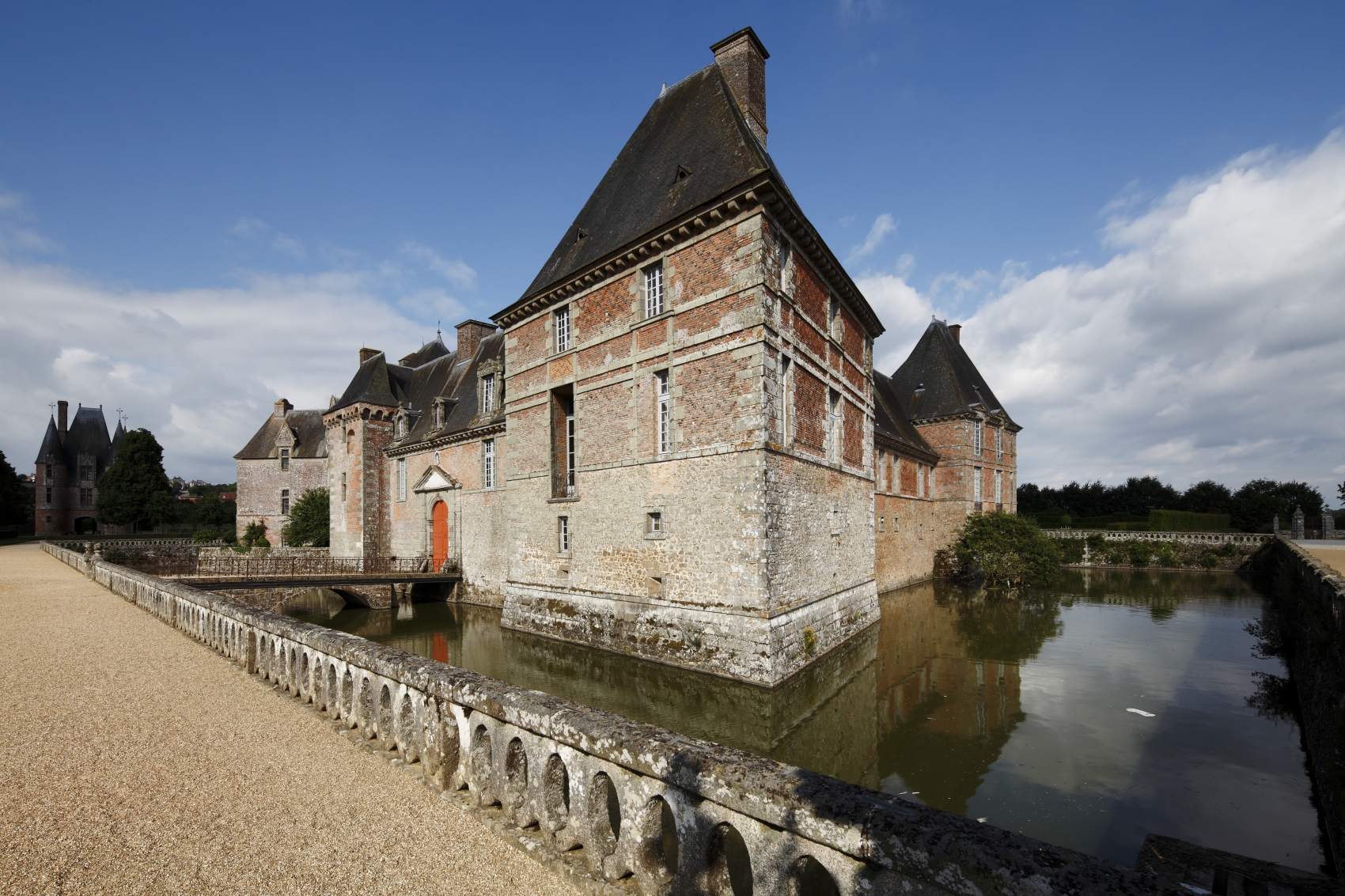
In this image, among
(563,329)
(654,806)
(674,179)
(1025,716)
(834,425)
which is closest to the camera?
(654,806)

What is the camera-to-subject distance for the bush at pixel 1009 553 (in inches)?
942

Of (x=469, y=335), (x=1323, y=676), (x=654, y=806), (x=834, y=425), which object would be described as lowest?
(x=1323, y=676)

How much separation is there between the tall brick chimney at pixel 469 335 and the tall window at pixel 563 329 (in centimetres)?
1130

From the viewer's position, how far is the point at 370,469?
23953mm

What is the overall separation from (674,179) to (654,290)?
239 centimetres

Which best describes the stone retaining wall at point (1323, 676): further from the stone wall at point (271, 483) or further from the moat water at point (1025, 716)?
the stone wall at point (271, 483)

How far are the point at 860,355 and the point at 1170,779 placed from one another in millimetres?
11734

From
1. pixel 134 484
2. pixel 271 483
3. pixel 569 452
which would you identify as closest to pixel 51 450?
pixel 134 484

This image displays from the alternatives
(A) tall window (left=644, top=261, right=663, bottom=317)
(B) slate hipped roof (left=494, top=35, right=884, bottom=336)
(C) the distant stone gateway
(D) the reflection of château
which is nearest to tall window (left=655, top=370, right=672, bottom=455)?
(C) the distant stone gateway

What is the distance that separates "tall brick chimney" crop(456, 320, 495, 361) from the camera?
25.1 m

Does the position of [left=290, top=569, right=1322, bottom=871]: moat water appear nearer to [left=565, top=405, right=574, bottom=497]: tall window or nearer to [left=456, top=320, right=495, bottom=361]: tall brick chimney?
[left=565, top=405, right=574, bottom=497]: tall window

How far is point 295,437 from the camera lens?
31.8 m

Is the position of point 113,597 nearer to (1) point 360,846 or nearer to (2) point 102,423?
(1) point 360,846

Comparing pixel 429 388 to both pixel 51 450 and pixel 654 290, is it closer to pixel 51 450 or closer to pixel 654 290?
pixel 654 290
